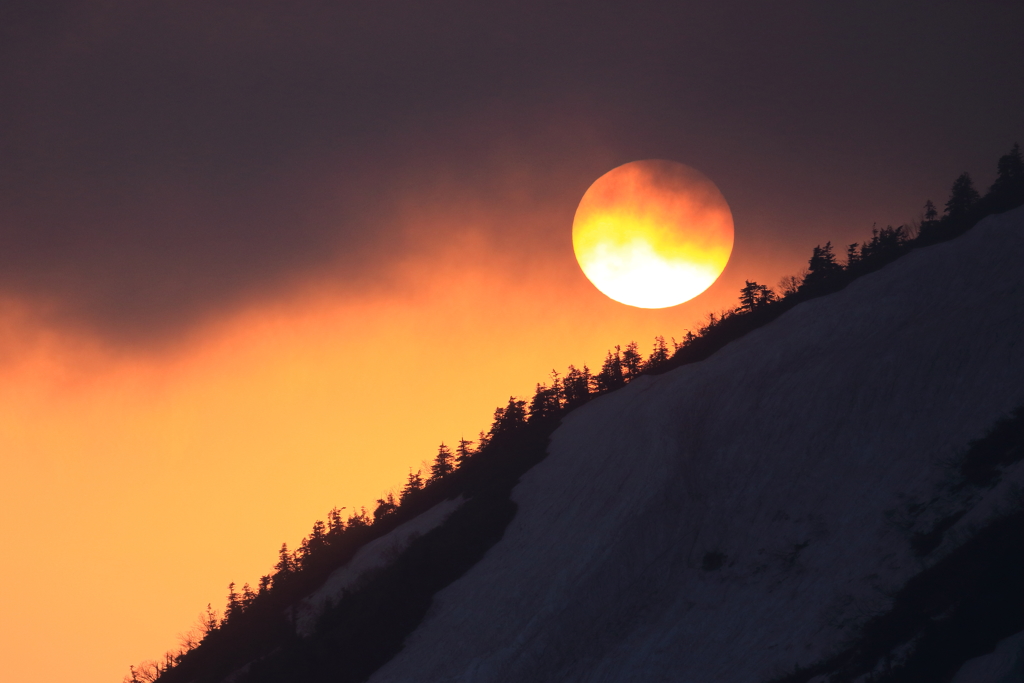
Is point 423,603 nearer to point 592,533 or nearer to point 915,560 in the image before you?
point 592,533

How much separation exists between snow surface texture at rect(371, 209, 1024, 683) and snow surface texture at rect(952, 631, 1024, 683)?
8692 mm

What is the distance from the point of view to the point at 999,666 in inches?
626

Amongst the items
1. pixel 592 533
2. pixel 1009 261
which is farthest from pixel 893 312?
pixel 592 533

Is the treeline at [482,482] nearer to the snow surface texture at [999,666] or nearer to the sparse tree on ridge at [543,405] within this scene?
the sparse tree on ridge at [543,405]

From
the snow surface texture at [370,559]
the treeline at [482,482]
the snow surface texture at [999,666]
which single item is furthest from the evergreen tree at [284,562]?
the snow surface texture at [999,666]

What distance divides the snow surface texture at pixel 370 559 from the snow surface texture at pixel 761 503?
1328cm

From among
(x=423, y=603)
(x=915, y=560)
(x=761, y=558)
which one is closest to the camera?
(x=915, y=560)

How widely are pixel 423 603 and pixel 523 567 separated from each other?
7.02 metres

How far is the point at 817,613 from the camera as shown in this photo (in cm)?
2773

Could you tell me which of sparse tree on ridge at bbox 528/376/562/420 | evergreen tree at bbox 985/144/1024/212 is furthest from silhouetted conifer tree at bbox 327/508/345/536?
evergreen tree at bbox 985/144/1024/212

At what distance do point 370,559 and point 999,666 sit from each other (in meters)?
54.3

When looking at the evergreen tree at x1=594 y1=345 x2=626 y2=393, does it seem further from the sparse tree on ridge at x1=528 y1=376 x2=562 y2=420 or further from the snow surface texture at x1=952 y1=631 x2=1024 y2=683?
the snow surface texture at x1=952 y1=631 x2=1024 y2=683

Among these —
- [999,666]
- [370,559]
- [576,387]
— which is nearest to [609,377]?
[576,387]

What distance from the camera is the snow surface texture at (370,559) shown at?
58.1 meters
